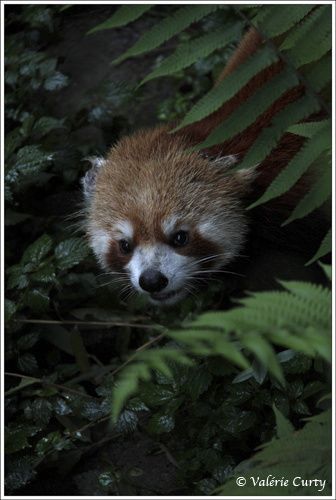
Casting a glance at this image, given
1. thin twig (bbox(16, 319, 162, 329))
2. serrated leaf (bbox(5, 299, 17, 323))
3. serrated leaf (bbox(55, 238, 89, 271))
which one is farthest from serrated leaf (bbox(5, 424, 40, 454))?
serrated leaf (bbox(55, 238, 89, 271))

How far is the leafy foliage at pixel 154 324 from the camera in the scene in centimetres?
191

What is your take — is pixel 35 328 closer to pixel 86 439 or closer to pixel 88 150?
pixel 86 439

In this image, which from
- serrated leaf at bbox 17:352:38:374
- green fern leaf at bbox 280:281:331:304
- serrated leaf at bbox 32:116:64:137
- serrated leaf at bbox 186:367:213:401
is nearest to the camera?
green fern leaf at bbox 280:281:331:304

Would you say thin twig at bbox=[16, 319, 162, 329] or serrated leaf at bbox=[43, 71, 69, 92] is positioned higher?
serrated leaf at bbox=[43, 71, 69, 92]

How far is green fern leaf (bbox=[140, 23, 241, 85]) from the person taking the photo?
238 cm

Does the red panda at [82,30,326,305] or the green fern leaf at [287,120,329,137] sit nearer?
Result: the green fern leaf at [287,120,329,137]

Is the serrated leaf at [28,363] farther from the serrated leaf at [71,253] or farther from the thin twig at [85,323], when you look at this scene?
the serrated leaf at [71,253]

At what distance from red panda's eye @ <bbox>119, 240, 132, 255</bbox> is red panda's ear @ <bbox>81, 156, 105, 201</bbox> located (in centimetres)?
41

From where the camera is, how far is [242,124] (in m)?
2.49

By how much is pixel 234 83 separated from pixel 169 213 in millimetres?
1278

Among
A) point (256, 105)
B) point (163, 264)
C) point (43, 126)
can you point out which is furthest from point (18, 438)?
point (43, 126)

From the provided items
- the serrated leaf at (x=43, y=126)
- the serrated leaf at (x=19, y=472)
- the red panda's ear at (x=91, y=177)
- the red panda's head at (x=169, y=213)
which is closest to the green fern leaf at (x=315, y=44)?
the red panda's head at (x=169, y=213)

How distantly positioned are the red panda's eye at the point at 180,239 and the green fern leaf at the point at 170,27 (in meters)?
1.36

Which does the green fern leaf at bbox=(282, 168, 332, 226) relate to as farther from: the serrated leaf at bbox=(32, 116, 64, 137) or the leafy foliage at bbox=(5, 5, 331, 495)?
the serrated leaf at bbox=(32, 116, 64, 137)
